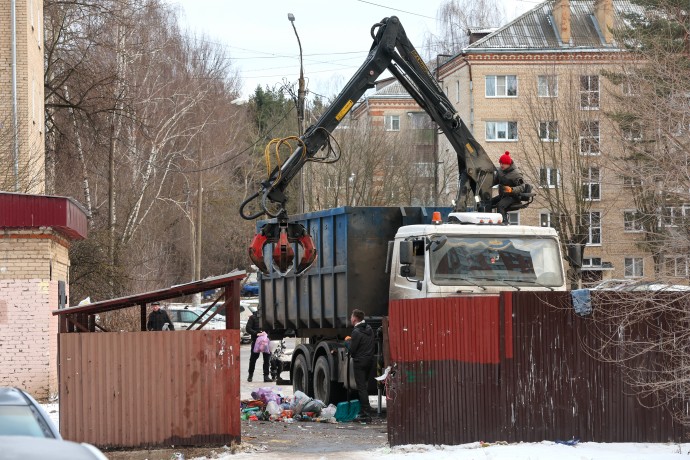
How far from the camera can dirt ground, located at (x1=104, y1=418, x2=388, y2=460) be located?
13.8 metres

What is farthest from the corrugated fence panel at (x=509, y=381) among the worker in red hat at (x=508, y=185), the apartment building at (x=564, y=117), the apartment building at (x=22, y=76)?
the apartment building at (x=22, y=76)

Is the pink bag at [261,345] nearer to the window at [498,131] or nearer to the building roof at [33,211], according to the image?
the building roof at [33,211]

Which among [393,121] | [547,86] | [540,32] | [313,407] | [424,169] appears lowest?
[313,407]

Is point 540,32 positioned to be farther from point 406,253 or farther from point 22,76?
point 406,253

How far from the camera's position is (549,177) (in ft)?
151

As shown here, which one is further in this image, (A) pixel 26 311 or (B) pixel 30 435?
(A) pixel 26 311

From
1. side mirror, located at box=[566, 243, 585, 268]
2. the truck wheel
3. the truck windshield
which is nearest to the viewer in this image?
the truck windshield

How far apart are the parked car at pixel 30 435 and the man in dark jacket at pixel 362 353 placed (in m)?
9.59

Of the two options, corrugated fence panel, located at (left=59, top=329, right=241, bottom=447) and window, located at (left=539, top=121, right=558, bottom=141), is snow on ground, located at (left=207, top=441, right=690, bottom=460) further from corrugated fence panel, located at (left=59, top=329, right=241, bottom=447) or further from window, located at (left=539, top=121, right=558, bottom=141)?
window, located at (left=539, top=121, right=558, bottom=141)

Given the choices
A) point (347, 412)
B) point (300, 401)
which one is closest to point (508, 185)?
point (347, 412)

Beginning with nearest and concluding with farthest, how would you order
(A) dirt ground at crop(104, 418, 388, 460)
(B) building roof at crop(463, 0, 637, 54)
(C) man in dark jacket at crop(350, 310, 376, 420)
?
(A) dirt ground at crop(104, 418, 388, 460) → (C) man in dark jacket at crop(350, 310, 376, 420) → (B) building roof at crop(463, 0, 637, 54)

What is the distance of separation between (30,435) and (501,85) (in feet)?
196

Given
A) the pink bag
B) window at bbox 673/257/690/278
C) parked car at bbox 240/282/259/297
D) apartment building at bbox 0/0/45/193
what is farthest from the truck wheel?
parked car at bbox 240/282/259/297

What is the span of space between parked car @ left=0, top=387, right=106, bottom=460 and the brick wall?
44.0ft
